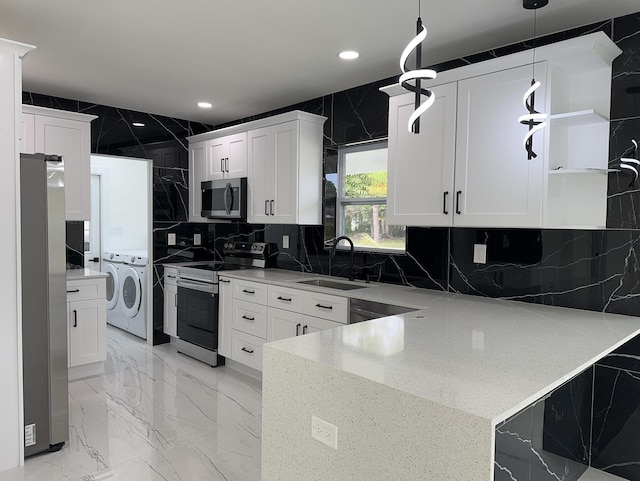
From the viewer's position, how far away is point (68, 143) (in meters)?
4.10

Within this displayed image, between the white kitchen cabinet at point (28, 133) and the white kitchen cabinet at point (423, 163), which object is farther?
the white kitchen cabinet at point (28, 133)

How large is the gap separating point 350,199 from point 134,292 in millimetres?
2832

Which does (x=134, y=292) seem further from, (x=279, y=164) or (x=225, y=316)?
(x=279, y=164)

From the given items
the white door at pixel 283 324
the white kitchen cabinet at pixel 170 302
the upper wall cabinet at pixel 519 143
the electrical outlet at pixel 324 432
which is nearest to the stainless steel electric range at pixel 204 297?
the white kitchen cabinet at pixel 170 302

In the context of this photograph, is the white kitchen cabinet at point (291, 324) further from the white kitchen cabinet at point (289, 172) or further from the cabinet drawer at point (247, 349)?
the white kitchen cabinet at point (289, 172)

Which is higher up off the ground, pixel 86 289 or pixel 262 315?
pixel 86 289

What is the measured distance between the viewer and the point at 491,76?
264 cm

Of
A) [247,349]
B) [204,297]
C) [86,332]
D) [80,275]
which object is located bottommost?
[247,349]

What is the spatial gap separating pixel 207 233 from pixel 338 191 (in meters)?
2.00

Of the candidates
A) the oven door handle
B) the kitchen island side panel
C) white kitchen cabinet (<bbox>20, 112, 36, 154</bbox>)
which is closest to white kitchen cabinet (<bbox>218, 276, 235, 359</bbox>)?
the oven door handle

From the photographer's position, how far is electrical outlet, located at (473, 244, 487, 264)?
3053mm

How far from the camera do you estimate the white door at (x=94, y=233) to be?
6.11 m

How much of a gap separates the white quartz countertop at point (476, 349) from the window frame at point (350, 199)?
1.19 m

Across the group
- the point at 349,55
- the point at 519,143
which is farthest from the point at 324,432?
the point at 349,55
